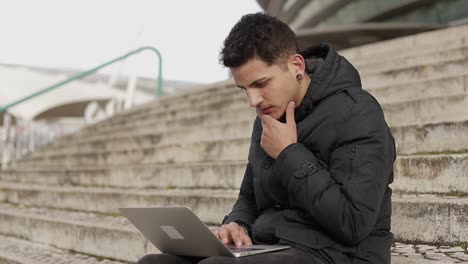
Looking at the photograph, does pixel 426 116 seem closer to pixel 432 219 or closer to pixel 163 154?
pixel 432 219

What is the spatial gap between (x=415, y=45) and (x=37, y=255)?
4.77m

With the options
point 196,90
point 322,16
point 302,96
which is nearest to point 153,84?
point 322,16

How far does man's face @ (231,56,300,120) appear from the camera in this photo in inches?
77.4

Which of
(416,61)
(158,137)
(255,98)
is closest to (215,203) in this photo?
(255,98)

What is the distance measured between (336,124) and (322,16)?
15.5 metres

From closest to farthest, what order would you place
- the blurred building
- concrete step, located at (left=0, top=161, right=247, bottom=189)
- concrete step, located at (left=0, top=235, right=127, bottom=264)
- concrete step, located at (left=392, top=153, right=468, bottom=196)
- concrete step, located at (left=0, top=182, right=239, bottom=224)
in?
1. concrete step, located at (left=392, top=153, right=468, bottom=196)
2. concrete step, located at (left=0, top=182, right=239, bottom=224)
3. concrete step, located at (left=0, top=235, right=127, bottom=264)
4. concrete step, located at (left=0, top=161, right=247, bottom=189)
5. the blurred building

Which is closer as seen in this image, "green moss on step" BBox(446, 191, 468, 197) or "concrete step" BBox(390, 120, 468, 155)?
"green moss on step" BBox(446, 191, 468, 197)

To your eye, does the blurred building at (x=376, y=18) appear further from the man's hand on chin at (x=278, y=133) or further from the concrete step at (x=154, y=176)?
the man's hand on chin at (x=278, y=133)

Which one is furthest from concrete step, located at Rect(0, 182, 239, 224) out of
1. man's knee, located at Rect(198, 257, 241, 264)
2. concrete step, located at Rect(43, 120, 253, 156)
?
man's knee, located at Rect(198, 257, 241, 264)

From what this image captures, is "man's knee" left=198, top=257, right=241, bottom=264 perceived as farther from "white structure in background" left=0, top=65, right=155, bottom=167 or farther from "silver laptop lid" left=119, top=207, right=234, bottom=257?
"white structure in background" left=0, top=65, right=155, bottom=167

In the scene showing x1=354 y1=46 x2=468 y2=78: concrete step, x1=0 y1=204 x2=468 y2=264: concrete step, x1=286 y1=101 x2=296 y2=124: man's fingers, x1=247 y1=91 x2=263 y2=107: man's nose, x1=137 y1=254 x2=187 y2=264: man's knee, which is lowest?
x1=0 y1=204 x2=468 y2=264: concrete step

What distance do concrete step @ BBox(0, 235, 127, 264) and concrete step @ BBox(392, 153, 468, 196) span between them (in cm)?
202

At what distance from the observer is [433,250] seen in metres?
2.77

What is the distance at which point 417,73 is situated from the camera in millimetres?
5367
